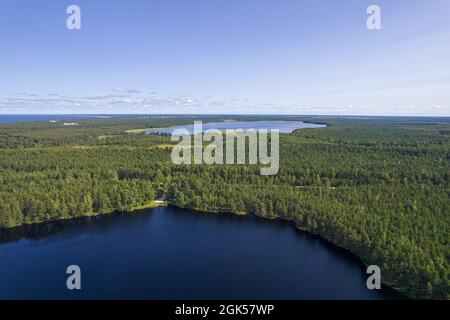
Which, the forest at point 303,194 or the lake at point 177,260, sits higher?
the forest at point 303,194

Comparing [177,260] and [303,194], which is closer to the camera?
[177,260]

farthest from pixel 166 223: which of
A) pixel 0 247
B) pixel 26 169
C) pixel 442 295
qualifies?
pixel 26 169

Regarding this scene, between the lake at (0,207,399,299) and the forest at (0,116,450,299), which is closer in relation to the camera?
the lake at (0,207,399,299)

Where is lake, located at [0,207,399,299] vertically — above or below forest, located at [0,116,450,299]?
below

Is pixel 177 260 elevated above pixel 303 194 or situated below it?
below

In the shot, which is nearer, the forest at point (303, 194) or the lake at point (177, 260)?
the lake at point (177, 260)

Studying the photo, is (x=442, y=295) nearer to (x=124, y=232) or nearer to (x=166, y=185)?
(x=124, y=232)
